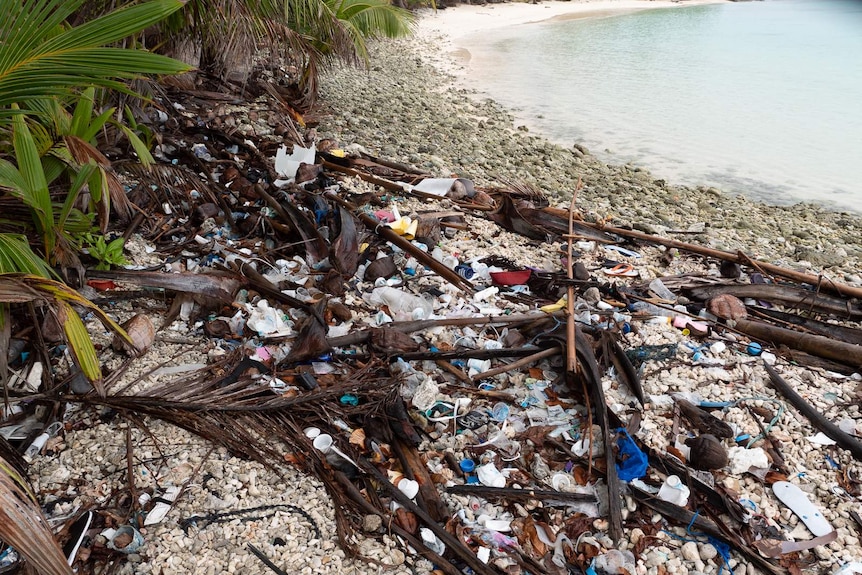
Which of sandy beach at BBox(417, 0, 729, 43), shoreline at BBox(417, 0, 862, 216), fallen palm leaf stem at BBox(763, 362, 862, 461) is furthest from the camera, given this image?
sandy beach at BBox(417, 0, 729, 43)

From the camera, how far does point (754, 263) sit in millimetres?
4008

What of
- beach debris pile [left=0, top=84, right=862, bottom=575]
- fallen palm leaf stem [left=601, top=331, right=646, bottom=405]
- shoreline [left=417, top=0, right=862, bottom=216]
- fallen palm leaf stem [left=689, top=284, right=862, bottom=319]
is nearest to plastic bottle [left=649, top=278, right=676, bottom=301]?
beach debris pile [left=0, top=84, right=862, bottom=575]

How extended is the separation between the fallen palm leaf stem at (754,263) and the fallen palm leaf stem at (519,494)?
2542mm

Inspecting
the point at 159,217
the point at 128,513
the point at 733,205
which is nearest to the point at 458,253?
the point at 159,217

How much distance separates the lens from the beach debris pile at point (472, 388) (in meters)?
2.16

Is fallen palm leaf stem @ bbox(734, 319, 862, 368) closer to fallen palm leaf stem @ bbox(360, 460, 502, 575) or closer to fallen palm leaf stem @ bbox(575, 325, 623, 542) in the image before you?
fallen palm leaf stem @ bbox(575, 325, 623, 542)

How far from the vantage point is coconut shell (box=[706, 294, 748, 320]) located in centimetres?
356

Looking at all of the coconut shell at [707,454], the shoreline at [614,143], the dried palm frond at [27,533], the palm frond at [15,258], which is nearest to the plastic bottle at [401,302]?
the coconut shell at [707,454]

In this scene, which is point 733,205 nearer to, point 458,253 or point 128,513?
point 458,253

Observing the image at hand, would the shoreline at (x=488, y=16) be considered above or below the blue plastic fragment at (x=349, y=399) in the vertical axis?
below

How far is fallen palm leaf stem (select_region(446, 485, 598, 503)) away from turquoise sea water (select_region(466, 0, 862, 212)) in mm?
6342

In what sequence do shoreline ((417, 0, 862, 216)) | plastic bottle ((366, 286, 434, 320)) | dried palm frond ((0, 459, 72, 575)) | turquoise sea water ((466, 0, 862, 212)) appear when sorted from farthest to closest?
turquoise sea water ((466, 0, 862, 212)) → shoreline ((417, 0, 862, 216)) → plastic bottle ((366, 286, 434, 320)) → dried palm frond ((0, 459, 72, 575))

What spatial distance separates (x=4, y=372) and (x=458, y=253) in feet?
8.80

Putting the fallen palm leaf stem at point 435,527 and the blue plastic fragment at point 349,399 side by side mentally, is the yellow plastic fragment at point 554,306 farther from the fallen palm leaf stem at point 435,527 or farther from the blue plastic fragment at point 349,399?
the fallen palm leaf stem at point 435,527
